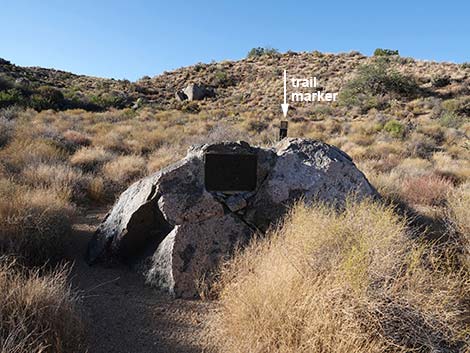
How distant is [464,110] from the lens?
24781mm

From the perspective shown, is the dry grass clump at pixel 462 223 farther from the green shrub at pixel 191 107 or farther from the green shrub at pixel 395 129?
the green shrub at pixel 191 107

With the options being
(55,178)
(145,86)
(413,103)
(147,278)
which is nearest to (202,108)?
(145,86)

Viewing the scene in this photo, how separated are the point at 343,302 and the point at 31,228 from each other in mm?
3567

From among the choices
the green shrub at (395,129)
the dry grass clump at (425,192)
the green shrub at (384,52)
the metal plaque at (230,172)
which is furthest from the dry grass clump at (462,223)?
the green shrub at (384,52)

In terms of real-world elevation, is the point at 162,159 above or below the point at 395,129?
below

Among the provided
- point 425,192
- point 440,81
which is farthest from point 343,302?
point 440,81

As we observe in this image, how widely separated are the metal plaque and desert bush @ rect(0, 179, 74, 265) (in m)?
1.96

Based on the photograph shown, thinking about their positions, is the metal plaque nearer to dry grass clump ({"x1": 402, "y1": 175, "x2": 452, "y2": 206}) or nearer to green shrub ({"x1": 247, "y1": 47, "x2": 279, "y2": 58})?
dry grass clump ({"x1": 402, "y1": 175, "x2": 452, "y2": 206})

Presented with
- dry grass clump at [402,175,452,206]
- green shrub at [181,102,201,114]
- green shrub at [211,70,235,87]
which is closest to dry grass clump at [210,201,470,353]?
dry grass clump at [402,175,452,206]

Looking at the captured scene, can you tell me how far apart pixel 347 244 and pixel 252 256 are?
977mm

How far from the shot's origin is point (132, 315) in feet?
10.8

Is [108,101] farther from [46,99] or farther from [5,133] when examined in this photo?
[5,133]

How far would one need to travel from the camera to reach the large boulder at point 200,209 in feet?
12.8

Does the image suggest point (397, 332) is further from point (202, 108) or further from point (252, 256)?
point (202, 108)
